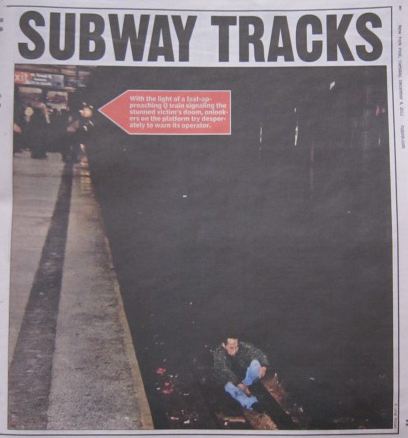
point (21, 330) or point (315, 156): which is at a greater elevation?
point (315, 156)

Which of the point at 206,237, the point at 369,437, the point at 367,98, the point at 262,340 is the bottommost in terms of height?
the point at 369,437

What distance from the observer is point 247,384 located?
0.48m

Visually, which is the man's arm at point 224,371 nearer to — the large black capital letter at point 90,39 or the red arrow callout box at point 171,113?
the red arrow callout box at point 171,113

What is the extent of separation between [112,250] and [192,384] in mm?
170

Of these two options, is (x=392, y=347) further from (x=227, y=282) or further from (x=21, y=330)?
(x=21, y=330)

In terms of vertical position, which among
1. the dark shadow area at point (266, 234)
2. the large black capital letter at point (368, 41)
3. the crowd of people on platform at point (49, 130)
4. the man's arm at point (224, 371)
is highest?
the large black capital letter at point (368, 41)

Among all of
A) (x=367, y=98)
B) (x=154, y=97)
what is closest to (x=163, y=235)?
(x=154, y=97)

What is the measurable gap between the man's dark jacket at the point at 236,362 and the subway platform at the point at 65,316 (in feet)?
0.29

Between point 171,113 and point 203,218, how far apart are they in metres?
0.12

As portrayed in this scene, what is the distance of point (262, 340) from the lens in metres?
0.48

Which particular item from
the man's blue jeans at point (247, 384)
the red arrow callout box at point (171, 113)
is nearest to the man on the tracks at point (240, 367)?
the man's blue jeans at point (247, 384)

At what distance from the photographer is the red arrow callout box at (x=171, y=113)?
1.60 ft

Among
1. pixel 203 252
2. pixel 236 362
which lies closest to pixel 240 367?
pixel 236 362

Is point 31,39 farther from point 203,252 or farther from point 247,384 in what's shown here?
point 247,384
